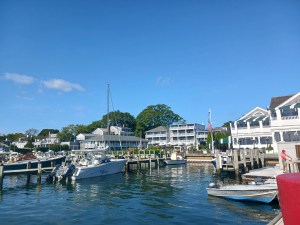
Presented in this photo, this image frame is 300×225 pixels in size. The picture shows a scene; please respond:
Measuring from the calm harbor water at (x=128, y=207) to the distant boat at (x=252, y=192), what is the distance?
422 millimetres

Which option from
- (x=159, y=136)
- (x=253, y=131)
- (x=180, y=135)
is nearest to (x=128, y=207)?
(x=253, y=131)

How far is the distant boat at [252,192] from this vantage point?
1564 centimetres

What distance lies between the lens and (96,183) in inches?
1104

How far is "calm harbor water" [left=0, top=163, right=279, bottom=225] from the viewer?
13.9 meters

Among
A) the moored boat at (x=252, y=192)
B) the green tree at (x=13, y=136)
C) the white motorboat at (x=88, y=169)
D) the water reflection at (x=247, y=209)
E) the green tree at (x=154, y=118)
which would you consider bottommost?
the water reflection at (x=247, y=209)

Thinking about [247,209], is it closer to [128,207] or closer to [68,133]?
[128,207]

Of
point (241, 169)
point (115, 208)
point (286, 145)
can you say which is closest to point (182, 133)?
point (241, 169)

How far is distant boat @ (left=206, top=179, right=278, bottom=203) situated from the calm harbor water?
0.42 metres

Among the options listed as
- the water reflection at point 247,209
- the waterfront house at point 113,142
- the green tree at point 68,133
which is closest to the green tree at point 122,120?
the green tree at point 68,133

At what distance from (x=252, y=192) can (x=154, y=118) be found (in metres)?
102

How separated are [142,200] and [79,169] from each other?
1345 centimetres

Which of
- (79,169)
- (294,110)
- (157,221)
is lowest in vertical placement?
(157,221)

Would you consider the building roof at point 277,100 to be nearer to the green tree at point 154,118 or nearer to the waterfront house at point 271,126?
the waterfront house at point 271,126

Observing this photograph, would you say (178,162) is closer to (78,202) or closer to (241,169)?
(241,169)
